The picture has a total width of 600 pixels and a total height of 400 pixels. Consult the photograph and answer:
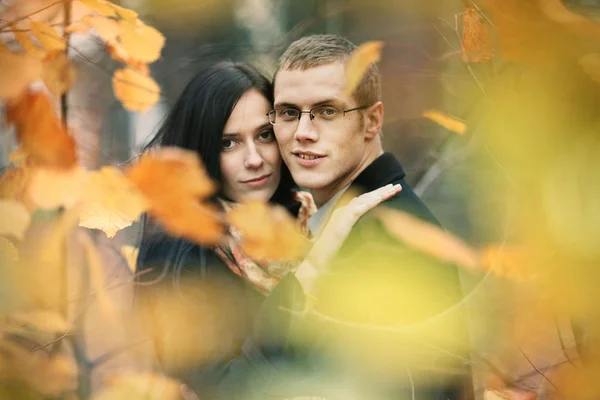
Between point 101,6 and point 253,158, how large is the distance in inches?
16.7

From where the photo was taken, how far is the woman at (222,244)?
4.20ft

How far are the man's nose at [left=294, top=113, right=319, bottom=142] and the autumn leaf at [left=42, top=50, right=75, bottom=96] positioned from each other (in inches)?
18.9

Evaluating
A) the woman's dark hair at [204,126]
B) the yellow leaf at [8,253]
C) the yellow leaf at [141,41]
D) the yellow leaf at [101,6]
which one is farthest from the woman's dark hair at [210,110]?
the yellow leaf at [8,253]

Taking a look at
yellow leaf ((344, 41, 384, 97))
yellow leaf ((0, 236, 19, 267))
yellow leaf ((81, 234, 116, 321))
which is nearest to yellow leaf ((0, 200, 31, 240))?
yellow leaf ((0, 236, 19, 267))

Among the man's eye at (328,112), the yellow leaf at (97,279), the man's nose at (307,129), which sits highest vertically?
the man's eye at (328,112)

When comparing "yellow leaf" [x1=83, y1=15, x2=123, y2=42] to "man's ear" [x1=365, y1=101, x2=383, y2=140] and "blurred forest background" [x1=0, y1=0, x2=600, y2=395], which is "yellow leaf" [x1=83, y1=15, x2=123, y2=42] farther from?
"man's ear" [x1=365, y1=101, x2=383, y2=140]

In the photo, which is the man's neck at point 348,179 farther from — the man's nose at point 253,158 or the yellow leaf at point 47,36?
the yellow leaf at point 47,36

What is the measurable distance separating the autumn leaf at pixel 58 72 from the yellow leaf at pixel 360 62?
0.56 meters

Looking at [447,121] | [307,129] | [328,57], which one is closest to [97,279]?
[307,129]

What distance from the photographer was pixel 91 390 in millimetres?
1338

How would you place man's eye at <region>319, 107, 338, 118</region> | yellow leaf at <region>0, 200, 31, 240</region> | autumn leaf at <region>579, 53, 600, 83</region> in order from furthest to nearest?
yellow leaf at <region>0, 200, 31, 240</region>, man's eye at <region>319, 107, 338, 118</region>, autumn leaf at <region>579, 53, 600, 83</region>

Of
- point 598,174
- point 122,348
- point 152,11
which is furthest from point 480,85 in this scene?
point 122,348

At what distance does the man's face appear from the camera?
1.22 metres

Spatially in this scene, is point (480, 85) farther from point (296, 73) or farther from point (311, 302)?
point (311, 302)
